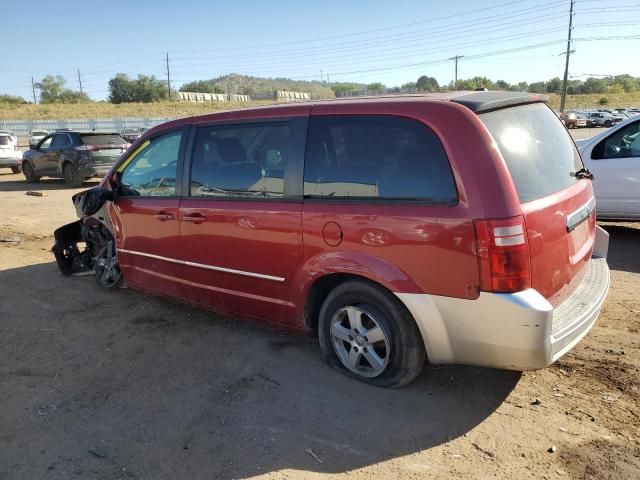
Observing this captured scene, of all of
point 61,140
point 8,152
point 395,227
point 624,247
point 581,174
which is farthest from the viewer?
point 8,152

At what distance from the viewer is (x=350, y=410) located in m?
3.11

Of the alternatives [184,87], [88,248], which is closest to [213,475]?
[88,248]

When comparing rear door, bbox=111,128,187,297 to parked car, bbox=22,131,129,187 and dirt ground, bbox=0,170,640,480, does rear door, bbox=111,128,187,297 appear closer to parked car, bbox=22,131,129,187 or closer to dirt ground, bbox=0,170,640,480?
dirt ground, bbox=0,170,640,480

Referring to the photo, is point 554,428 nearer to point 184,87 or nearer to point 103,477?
point 103,477

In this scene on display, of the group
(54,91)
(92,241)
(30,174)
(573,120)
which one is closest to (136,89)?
(54,91)

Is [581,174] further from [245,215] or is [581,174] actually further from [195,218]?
[195,218]

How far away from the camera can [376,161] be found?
3104 mm

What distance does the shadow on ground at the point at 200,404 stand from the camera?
2.74 m

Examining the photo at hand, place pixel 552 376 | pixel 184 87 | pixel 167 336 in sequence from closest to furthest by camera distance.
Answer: pixel 552 376 → pixel 167 336 → pixel 184 87

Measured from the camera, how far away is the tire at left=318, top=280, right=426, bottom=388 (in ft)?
10.2

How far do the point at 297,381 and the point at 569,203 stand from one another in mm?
2093

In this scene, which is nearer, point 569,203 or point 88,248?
point 569,203

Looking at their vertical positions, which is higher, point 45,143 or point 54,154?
point 45,143

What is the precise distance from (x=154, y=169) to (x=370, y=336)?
2.50 metres
